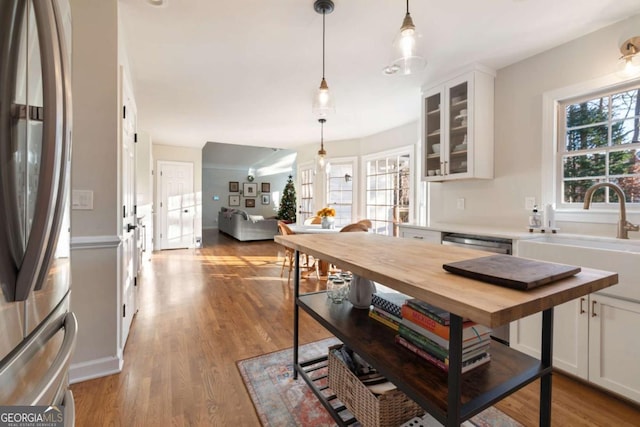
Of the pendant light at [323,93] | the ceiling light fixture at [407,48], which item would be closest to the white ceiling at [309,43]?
the pendant light at [323,93]

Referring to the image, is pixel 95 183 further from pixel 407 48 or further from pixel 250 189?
pixel 250 189

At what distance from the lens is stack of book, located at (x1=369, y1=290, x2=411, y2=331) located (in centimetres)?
135

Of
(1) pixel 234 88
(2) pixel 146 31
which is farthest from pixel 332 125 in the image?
(2) pixel 146 31

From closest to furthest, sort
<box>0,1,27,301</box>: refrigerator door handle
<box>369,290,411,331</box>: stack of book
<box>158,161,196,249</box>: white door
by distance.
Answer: <box>0,1,27,301</box>: refrigerator door handle < <box>369,290,411,331</box>: stack of book < <box>158,161,196,249</box>: white door

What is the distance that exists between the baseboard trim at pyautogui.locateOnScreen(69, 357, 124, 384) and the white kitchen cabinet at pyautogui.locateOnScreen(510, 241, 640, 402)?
2.75 meters

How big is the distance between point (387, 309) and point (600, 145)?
2.25 meters

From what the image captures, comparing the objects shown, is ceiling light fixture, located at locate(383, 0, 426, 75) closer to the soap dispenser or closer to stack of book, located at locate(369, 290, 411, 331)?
stack of book, located at locate(369, 290, 411, 331)

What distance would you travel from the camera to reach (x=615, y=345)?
1628 millimetres

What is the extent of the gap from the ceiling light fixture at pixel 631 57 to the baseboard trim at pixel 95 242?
3566 mm

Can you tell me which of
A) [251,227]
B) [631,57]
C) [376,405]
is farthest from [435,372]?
[251,227]

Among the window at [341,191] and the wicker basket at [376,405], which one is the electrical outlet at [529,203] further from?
the window at [341,191]

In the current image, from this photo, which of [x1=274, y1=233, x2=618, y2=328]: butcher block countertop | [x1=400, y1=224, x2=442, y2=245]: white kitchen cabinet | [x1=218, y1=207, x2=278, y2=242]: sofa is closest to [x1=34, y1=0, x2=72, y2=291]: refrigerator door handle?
[x1=274, y1=233, x2=618, y2=328]: butcher block countertop

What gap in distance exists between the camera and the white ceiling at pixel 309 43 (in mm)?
2002

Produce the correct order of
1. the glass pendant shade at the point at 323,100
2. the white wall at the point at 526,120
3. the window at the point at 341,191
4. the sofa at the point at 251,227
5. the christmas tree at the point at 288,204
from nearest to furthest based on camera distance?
the glass pendant shade at the point at 323,100 → the white wall at the point at 526,120 → the window at the point at 341,191 → the sofa at the point at 251,227 → the christmas tree at the point at 288,204
